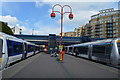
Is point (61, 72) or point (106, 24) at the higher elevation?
point (106, 24)

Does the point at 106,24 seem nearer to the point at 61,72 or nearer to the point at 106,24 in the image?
the point at 106,24

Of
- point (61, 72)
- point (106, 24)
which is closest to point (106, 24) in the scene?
point (106, 24)

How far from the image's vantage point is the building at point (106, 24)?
88.9 m

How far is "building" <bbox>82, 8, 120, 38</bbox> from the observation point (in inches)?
3500

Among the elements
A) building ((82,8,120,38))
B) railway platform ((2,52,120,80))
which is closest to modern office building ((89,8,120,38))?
building ((82,8,120,38))

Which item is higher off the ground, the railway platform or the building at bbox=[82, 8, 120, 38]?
the building at bbox=[82, 8, 120, 38]

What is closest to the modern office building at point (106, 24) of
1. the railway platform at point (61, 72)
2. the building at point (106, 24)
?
the building at point (106, 24)

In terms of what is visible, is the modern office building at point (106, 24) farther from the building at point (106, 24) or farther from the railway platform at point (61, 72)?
the railway platform at point (61, 72)

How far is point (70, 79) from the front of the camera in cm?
760

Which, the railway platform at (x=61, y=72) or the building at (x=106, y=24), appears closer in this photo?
the railway platform at (x=61, y=72)

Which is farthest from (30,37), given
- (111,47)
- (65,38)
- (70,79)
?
(70,79)

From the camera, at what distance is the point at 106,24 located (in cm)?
9206

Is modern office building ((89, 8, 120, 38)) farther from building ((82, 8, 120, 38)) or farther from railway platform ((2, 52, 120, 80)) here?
railway platform ((2, 52, 120, 80))

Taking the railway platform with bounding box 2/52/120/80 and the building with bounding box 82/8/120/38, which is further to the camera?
the building with bounding box 82/8/120/38
